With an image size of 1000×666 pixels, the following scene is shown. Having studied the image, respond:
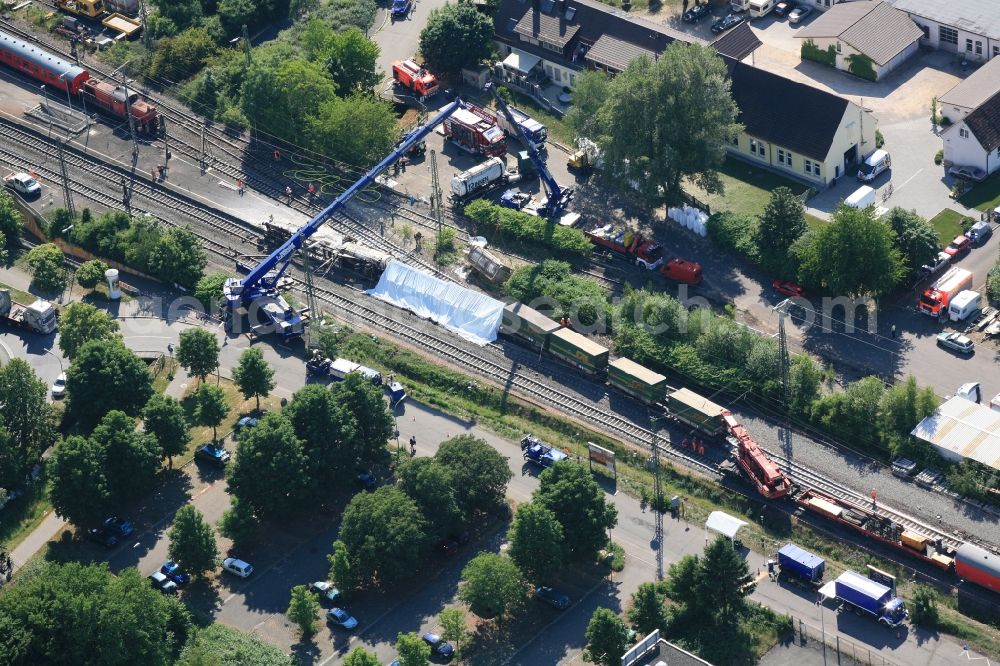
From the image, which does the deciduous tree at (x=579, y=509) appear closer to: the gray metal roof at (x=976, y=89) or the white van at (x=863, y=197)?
the white van at (x=863, y=197)

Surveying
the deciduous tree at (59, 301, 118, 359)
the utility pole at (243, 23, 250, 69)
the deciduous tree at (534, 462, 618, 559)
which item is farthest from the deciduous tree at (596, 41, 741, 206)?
the deciduous tree at (59, 301, 118, 359)

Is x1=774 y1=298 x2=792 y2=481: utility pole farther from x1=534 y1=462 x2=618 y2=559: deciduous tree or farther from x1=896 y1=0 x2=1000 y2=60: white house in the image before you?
x1=896 y1=0 x2=1000 y2=60: white house

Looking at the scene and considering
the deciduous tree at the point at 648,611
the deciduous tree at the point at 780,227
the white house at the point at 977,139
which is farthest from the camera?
the white house at the point at 977,139

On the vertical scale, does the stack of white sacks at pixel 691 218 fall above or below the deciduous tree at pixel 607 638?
above

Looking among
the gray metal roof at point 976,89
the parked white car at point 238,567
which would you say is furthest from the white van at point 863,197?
the parked white car at point 238,567

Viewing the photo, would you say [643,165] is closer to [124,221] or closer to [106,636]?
[124,221]

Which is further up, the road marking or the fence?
the road marking

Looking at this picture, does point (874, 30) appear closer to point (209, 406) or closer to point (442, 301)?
point (442, 301)
